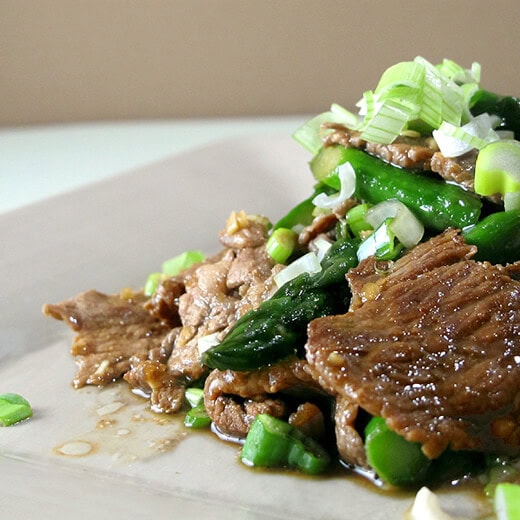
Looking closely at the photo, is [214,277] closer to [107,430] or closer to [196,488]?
[107,430]

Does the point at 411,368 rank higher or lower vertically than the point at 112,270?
higher

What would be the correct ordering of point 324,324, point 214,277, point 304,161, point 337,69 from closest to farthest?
point 324,324 < point 214,277 < point 304,161 < point 337,69

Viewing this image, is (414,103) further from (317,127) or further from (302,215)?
(302,215)

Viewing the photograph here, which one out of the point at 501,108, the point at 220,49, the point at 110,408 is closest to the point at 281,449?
the point at 110,408

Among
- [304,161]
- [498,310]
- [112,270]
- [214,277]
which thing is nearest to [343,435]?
[498,310]

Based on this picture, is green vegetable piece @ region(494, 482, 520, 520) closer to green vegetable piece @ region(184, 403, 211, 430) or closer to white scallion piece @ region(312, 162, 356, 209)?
green vegetable piece @ region(184, 403, 211, 430)

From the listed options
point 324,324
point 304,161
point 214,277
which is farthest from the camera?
point 304,161
